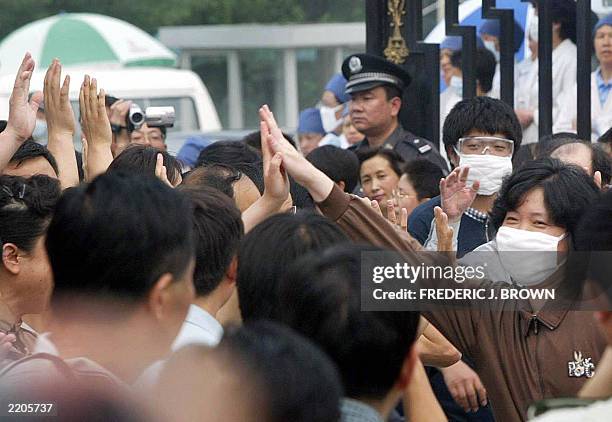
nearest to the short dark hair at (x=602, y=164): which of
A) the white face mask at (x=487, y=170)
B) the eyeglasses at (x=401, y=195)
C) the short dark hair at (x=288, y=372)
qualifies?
the white face mask at (x=487, y=170)

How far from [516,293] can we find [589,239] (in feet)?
2.80

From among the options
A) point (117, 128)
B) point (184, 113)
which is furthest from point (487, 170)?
point (184, 113)

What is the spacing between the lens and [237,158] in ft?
16.9

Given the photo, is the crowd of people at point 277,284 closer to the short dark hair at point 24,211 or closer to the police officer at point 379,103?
the short dark hair at point 24,211

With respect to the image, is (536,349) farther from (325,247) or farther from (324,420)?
(324,420)

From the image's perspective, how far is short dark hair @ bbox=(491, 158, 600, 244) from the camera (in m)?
3.95

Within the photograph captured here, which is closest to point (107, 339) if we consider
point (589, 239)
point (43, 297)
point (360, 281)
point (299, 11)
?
point (360, 281)

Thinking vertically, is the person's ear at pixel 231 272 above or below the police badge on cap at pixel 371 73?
above

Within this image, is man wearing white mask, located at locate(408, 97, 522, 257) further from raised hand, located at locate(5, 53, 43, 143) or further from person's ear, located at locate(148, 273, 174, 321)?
person's ear, located at locate(148, 273, 174, 321)

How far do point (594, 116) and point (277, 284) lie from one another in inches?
193

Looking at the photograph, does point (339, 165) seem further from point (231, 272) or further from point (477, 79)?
point (231, 272)

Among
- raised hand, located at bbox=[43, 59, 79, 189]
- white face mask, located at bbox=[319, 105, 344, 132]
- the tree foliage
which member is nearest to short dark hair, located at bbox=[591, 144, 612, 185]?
raised hand, located at bbox=[43, 59, 79, 189]

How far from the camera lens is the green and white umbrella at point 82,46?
52.3ft

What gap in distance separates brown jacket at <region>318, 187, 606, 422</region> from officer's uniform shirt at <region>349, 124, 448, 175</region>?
9.95 feet
